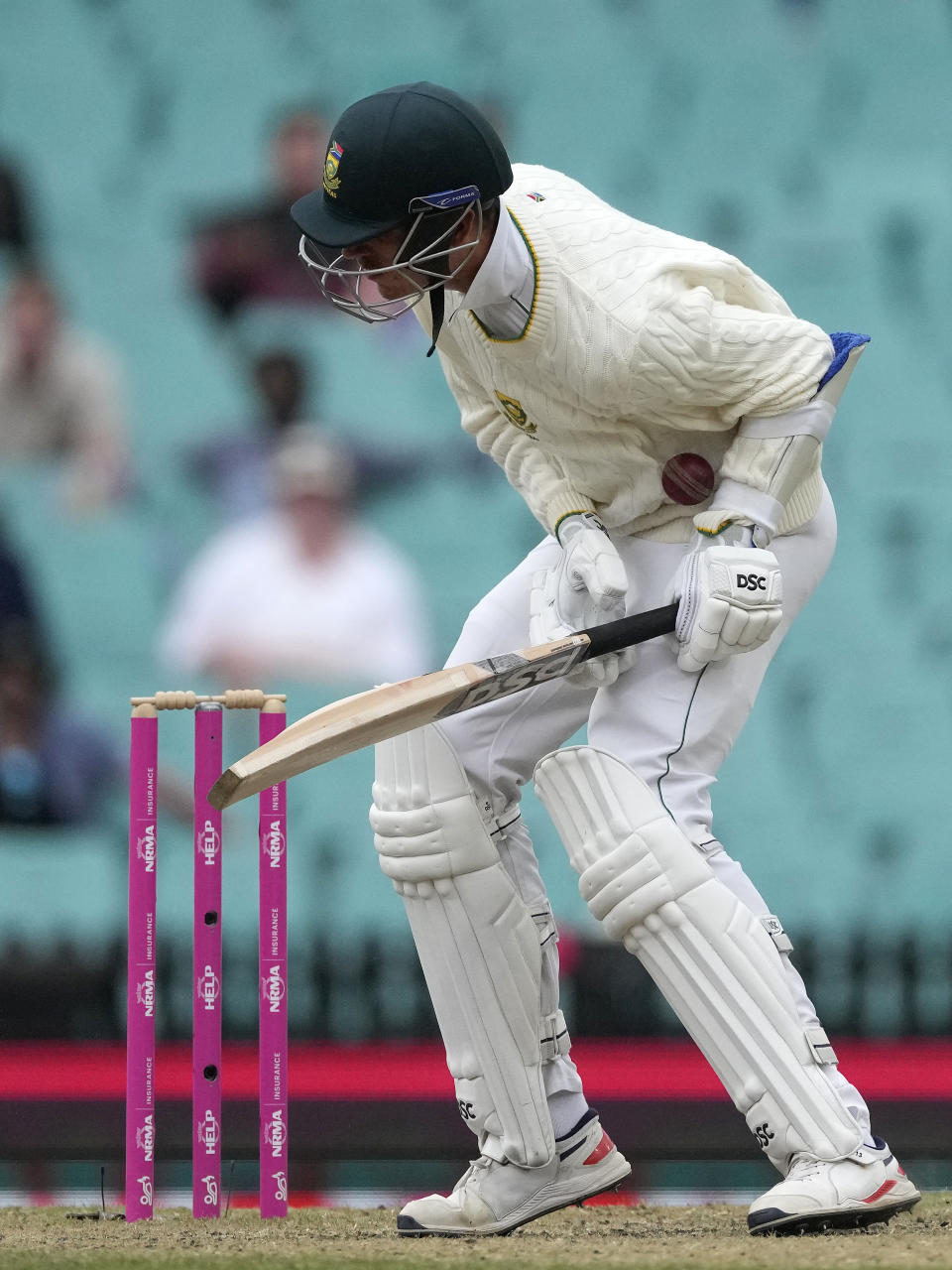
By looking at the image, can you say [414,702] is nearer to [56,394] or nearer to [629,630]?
[629,630]

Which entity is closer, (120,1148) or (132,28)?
(120,1148)

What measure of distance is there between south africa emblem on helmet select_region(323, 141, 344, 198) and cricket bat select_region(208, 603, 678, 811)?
56 centimetres

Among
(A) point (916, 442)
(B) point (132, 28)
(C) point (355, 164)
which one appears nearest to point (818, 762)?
(A) point (916, 442)

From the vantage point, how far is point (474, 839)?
7.48ft

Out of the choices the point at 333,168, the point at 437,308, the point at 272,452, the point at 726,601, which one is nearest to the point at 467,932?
the point at 726,601

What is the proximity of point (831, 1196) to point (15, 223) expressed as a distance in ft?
12.8

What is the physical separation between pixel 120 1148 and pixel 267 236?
8.61 feet

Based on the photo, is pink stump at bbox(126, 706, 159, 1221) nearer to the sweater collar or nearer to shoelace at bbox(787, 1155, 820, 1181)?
the sweater collar

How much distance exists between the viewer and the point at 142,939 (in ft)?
7.76

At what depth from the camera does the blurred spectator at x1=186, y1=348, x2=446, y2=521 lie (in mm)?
5062

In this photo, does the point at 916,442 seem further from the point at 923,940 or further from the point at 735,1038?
the point at 735,1038

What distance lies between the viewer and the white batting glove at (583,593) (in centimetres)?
226

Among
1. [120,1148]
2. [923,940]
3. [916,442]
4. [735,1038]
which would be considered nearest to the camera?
[735,1038]

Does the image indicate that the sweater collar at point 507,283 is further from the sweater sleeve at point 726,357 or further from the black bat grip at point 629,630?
the black bat grip at point 629,630
